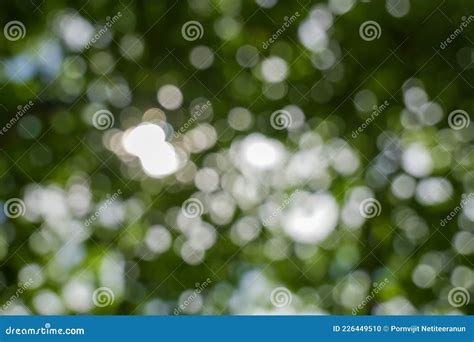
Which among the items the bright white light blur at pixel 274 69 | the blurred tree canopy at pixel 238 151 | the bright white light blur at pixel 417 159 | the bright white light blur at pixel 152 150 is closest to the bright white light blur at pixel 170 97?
the blurred tree canopy at pixel 238 151

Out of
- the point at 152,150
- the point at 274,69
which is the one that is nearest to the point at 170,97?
the point at 152,150

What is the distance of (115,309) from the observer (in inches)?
244

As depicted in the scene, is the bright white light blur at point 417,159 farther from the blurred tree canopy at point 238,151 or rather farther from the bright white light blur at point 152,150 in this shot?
the bright white light blur at point 152,150

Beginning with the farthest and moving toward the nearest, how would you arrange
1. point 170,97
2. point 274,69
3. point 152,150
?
point 274,69, point 152,150, point 170,97

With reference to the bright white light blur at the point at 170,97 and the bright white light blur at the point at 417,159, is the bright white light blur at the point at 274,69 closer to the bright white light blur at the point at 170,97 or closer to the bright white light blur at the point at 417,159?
the bright white light blur at the point at 170,97

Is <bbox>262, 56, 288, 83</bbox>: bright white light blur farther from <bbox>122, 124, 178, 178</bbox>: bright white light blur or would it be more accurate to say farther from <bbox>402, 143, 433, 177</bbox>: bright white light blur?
<bbox>402, 143, 433, 177</bbox>: bright white light blur

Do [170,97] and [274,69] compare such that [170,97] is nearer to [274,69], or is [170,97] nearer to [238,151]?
[238,151]

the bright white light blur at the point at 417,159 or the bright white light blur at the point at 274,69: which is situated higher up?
the bright white light blur at the point at 417,159

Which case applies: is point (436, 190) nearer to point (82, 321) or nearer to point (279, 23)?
point (279, 23)

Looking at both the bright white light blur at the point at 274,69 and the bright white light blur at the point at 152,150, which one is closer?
the bright white light blur at the point at 152,150

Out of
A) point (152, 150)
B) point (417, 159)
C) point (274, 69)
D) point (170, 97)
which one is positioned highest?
point (417, 159)

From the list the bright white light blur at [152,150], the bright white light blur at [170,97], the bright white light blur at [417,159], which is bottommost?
the bright white light blur at [152,150]

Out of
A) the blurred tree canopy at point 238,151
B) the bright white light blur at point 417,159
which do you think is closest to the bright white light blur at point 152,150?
the blurred tree canopy at point 238,151

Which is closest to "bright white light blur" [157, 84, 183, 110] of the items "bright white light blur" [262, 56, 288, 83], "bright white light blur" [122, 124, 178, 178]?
"bright white light blur" [122, 124, 178, 178]
